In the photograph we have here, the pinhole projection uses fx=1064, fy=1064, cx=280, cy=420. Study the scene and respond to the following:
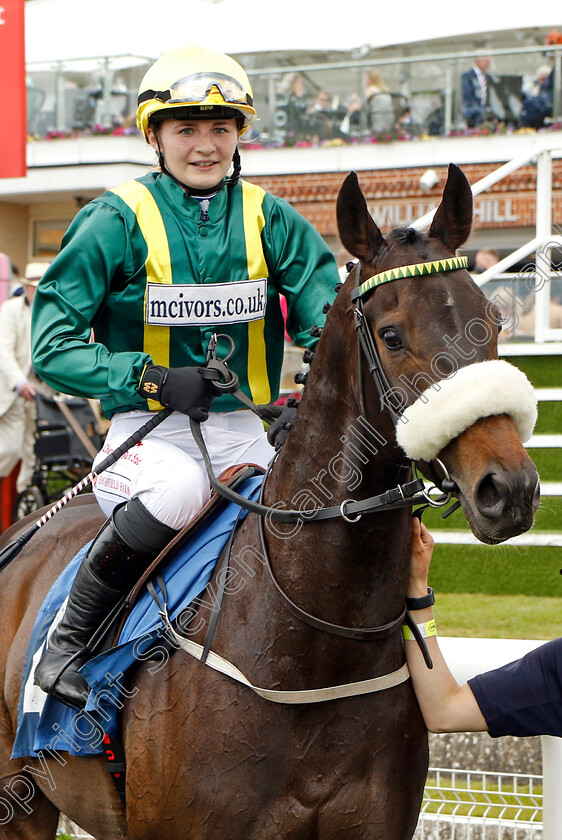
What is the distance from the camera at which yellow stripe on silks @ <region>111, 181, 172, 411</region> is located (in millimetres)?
2877

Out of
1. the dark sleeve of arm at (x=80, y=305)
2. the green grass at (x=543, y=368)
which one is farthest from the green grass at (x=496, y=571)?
the dark sleeve of arm at (x=80, y=305)

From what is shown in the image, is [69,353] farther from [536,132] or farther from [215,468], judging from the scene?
[536,132]

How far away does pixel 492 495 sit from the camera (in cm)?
202

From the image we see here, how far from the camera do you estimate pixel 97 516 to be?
347cm

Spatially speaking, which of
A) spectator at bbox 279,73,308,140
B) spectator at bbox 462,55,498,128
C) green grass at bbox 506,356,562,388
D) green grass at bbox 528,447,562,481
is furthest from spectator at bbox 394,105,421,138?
green grass at bbox 528,447,562,481

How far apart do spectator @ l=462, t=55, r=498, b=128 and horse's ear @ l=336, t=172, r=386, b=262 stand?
1287cm

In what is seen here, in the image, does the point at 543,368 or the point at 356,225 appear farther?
the point at 543,368

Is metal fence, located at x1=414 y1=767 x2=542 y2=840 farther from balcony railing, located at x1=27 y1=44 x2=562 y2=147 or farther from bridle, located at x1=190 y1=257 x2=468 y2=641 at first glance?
balcony railing, located at x1=27 y1=44 x2=562 y2=147

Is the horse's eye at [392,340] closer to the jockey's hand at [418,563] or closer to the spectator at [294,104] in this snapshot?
the jockey's hand at [418,563]

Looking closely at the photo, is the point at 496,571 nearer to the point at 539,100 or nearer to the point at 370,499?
the point at 370,499

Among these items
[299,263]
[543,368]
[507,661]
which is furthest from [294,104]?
[507,661]

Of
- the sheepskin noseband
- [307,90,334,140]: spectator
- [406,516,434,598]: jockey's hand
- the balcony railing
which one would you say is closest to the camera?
the sheepskin noseband

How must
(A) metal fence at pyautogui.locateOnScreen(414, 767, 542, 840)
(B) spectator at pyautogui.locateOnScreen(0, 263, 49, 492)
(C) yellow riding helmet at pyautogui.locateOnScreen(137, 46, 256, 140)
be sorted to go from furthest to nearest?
(B) spectator at pyautogui.locateOnScreen(0, 263, 49, 492), (A) metal fence at pyautogui.locateOnScreen(414, 767, 542, 840), (C) yellow riding helmet at pyautogui.locateOnScreen(137, 46, 256, 140)

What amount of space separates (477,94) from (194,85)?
13.0 m
